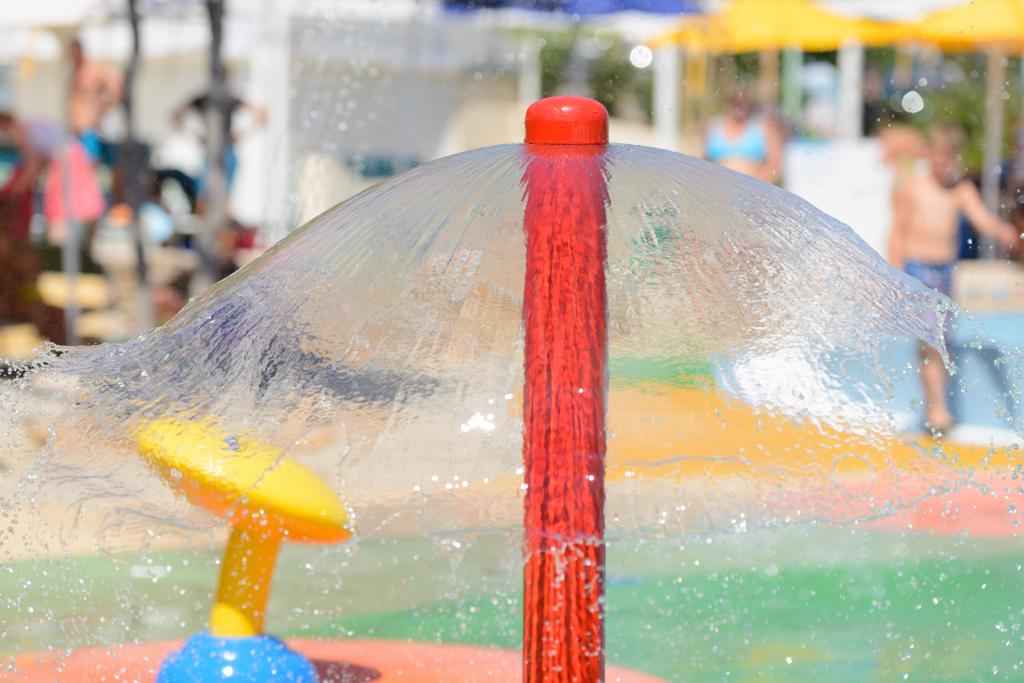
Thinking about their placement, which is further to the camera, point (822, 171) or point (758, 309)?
point (822, 171)

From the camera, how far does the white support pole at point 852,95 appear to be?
1735 centimetres

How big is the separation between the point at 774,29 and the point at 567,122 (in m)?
11.6

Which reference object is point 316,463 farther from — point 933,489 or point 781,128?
point 781,128

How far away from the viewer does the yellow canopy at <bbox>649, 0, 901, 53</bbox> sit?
43.5ft

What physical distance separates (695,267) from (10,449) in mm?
1517

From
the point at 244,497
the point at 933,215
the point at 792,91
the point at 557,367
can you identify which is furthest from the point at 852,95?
the point at 557,367

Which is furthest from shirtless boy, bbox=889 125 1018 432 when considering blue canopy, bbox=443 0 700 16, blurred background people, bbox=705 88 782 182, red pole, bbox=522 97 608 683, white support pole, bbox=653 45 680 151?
red pole, bbox=522 97 608 683

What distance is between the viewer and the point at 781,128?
1102 centimetres

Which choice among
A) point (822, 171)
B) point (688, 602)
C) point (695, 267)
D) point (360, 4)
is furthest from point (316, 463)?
point (822, 171)

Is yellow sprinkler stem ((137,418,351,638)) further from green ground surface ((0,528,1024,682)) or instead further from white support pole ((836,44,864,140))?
white support pole ((836,44,864,140))

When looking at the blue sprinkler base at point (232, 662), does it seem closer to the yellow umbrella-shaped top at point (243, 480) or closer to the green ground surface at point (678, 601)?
the yellow umbrella-shaped top at point (243, 480)

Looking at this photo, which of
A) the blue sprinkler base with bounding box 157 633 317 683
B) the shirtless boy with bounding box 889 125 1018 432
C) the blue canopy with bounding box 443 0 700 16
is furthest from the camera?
the blue canopy with bounding box 443 0 700 16

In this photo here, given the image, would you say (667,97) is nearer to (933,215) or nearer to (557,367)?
(933,215)

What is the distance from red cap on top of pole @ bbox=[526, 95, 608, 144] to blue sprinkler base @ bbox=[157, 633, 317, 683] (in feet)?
3.59
